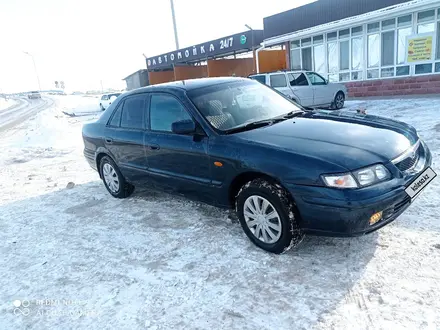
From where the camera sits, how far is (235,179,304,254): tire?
9.88ft

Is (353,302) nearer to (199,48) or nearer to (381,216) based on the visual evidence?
(381,216)

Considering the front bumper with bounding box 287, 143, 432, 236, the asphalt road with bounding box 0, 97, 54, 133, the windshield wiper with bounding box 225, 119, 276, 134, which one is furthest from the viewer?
the asphalt road with bounding box 0, 97, 54, 133

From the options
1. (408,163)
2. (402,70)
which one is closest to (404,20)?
(402,70)

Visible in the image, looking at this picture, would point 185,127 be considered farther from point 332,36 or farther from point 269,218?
point 332,36

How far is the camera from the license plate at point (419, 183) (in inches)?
116

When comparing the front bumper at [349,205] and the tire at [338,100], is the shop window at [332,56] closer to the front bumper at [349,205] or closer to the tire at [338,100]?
the tire at [338,100]

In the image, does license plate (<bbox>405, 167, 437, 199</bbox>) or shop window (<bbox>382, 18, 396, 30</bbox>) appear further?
shop window (<bbox>382, 18, 396, 30</bbox>)

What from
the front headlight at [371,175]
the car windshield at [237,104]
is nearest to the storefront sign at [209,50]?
the car windshield at [237,104]

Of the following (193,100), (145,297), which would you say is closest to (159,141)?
(193,100)

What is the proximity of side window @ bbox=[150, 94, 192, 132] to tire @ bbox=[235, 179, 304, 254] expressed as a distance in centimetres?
117

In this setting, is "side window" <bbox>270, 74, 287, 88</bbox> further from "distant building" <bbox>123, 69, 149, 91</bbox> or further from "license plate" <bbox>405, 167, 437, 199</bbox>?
"distant building" <bbox>123, 69, 149, 91</bbox>

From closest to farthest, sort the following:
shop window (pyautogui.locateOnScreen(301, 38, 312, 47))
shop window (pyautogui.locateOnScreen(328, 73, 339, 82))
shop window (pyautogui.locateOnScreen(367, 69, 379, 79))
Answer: shop window (pyautogui.locateOnScreen(367, 69, 379, 79)) < shop window (pyautogui.locateOnScreen(328, 73, 339, 82)) < shop window (pyautogui.locateOnScreen(301, 38, 312, 47))

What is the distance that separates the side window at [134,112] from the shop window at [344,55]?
13.1 meters

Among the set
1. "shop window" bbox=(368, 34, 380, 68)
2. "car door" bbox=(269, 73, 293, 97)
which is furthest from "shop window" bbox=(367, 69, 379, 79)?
"car door" bbox=(269, 73, 293, 97)
